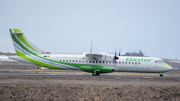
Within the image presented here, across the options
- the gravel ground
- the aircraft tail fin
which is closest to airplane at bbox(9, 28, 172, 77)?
the aircraft tail fin

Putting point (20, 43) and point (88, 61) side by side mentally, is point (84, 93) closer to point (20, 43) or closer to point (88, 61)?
point (88, 61)

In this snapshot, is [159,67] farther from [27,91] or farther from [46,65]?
[27,91]

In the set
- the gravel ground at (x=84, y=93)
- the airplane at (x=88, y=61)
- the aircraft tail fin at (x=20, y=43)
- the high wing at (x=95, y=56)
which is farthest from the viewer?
the high wing at (x=95, y=56)

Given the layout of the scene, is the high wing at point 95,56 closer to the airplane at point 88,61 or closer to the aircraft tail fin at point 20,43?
the airplane at point 88,61

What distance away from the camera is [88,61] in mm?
38062

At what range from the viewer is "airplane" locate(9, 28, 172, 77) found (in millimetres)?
36875

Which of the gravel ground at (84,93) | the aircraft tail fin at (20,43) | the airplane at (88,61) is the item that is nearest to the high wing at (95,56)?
the airplane at (88,61)

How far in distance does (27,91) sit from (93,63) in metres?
19.7

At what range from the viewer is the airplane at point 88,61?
121 feet

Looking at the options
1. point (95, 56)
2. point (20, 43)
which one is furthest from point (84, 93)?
point (20, 43)

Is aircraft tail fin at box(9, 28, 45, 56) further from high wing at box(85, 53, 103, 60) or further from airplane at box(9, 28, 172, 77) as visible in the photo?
high wing at box(85, 53, 103, 60)

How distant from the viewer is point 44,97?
18.8 m

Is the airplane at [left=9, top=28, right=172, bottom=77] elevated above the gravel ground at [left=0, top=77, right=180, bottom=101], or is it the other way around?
the airplane at [left=9, top=28, right=172, bottom=77]

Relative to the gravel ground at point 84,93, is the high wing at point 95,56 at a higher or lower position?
higher
